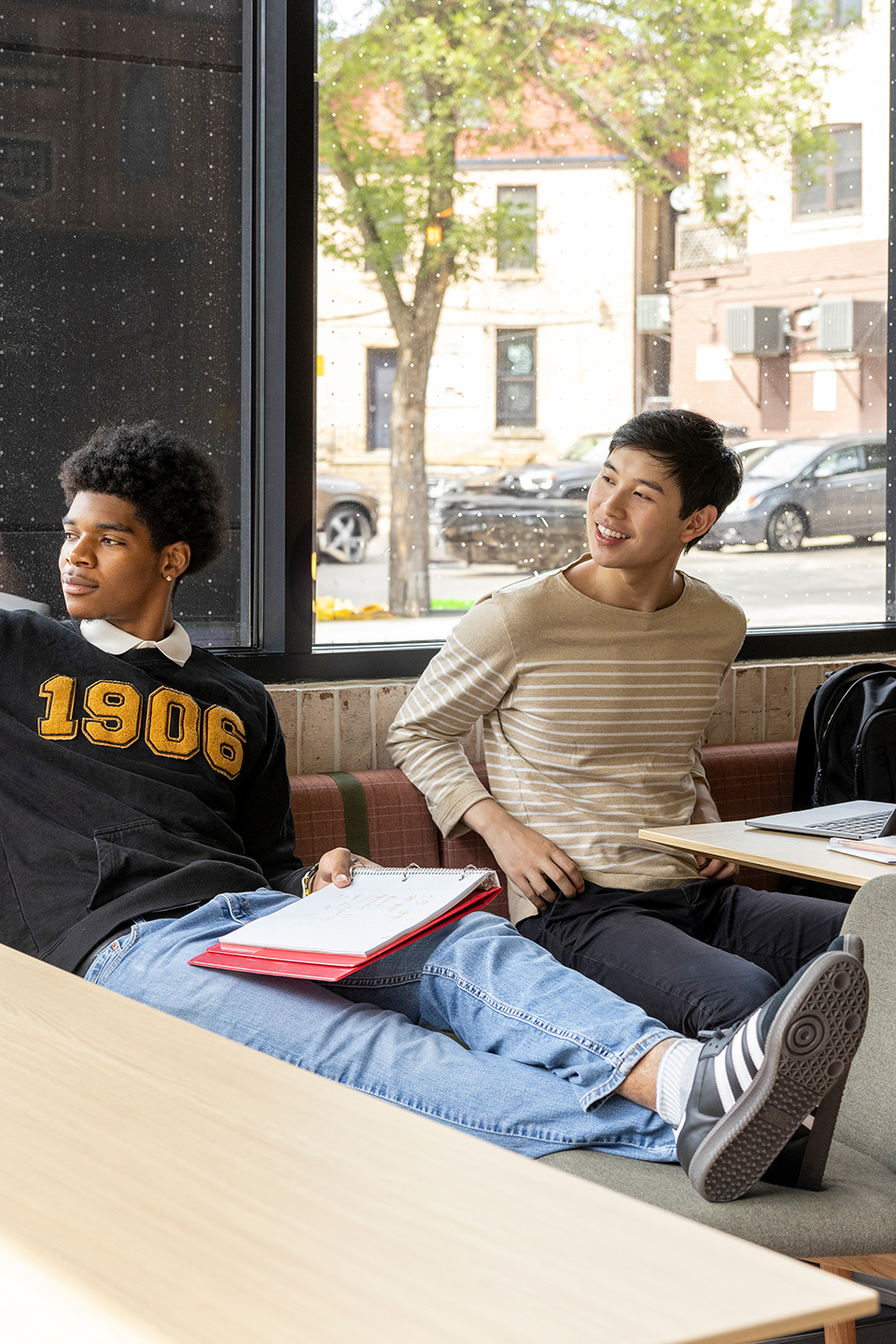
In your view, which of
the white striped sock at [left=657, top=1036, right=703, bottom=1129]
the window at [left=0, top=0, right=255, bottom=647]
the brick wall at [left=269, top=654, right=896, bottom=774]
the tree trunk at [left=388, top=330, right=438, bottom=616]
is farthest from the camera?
the tree trunk at [left=388, top=330, right=438, bottom=616]

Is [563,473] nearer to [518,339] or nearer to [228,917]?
[518,339]

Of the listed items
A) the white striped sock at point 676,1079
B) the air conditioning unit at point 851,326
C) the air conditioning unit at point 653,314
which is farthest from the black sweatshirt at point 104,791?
the air conditioning unit at point 851,326

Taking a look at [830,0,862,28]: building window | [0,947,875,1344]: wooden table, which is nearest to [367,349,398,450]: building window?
[830,0,862,28]: building window

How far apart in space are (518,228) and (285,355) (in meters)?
0.80

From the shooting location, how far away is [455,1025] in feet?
5.44

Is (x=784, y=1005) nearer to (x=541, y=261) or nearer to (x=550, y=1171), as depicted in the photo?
(x=550, y=1171)

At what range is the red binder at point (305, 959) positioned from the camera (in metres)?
1.46

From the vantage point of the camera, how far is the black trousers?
6.01 feet

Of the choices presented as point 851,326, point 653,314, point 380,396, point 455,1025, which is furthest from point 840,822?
point 851,326

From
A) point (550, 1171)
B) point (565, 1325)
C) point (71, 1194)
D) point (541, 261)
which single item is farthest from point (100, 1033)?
point (541, 261)

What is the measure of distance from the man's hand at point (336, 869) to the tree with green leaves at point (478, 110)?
1.20 meters

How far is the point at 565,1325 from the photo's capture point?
0.61 m

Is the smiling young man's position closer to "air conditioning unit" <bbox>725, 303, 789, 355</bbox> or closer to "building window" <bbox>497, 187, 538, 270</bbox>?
"building window" <bbox>497, 187, 538, 270</bbox>

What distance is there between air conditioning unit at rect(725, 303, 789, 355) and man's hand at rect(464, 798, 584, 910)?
1848mm
